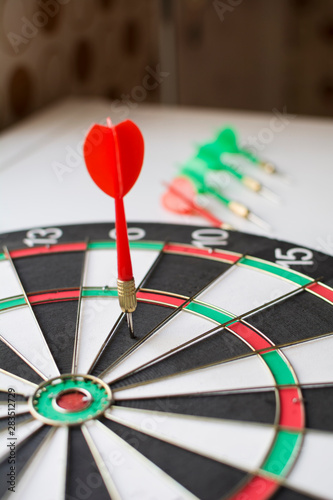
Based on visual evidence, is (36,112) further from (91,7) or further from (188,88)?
(188,88)

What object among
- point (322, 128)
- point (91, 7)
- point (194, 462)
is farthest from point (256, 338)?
point (91, 7)

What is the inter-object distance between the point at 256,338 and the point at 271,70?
202cm

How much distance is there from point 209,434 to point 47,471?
17cm

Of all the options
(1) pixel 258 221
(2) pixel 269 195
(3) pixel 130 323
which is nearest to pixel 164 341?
(3) pixel 130 323

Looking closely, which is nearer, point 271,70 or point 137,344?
point 137,344

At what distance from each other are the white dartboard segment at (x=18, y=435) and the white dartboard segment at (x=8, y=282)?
0.27 m

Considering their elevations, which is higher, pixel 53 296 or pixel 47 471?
pixel 53 296

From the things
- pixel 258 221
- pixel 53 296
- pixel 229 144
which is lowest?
pixel 53 296

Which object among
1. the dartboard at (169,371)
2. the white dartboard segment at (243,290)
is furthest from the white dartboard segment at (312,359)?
the white dartboard segment at (243,290)

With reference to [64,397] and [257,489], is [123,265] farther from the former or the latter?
[257,489]

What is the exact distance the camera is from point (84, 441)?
0.67 meters

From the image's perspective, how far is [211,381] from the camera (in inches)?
29.5

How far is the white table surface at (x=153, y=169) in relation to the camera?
1.17 metres

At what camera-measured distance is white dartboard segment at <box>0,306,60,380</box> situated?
2.56 ft
